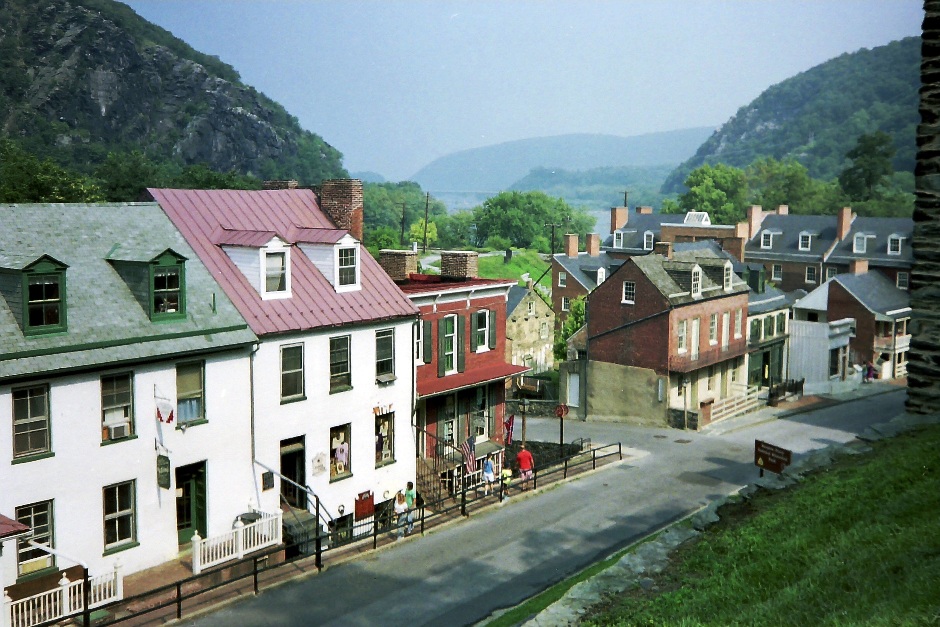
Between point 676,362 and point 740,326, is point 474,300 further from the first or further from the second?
point 740,326

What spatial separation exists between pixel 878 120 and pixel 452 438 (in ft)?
635

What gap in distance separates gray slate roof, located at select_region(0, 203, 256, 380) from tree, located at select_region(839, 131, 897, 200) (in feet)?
429

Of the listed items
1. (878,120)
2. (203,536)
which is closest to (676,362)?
(203,536)

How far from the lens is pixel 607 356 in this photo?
49188 millimetres

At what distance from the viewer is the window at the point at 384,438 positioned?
2941 centimetres

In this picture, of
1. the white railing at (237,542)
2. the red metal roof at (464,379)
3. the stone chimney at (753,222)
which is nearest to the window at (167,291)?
the white railing at (237,542)

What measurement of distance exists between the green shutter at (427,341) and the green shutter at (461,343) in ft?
5.14

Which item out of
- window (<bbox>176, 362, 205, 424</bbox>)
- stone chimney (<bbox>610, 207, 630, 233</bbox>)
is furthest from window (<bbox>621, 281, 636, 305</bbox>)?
stone chimney (<bbox>610, 207, 630, 233</bbox>)

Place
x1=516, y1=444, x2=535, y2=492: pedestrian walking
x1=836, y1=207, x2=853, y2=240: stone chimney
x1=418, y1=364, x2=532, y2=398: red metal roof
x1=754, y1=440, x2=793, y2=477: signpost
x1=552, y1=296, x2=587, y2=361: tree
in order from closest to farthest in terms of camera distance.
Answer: x1=754, y1=440, x2=793, y2=477: signpost
x1=418, y1=364, x2=532, y2=398: red metal roof
x1=516, y1=444, x2=535, y2=492: pedestrian walking
x1=552, y1=296, x2=587, y2=361: tree
x1=836, y1=207, x2=853, y2=240: stone chimney

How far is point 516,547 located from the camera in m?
26.3

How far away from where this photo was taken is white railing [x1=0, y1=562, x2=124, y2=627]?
1847 centimetres

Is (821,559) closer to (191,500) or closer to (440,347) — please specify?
(191,500)

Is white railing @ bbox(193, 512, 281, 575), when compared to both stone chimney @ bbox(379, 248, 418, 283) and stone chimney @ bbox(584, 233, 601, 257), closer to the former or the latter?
stone chimney @ bbox(379, 248, 418, 283)

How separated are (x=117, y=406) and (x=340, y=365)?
24.7 feet
